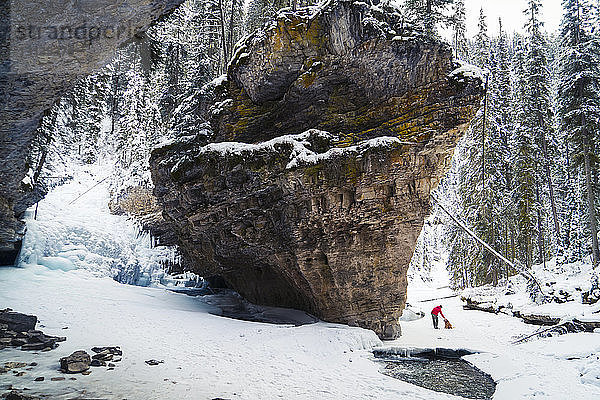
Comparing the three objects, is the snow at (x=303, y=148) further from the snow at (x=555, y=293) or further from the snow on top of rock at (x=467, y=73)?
the snow at (x=555, y=293)

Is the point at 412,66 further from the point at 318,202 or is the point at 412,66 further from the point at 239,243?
the point at 239,243

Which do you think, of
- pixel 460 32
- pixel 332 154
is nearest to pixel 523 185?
pixel 460 32

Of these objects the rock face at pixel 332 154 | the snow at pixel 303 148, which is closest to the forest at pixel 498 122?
the rock face at pixel 332 154

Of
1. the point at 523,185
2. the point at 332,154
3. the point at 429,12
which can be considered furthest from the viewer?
the point at 523,185

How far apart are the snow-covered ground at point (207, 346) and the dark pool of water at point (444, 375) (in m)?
0.43

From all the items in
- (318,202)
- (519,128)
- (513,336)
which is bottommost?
(513,336)

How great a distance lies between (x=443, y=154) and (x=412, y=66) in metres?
3.24

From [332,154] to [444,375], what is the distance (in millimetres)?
7447

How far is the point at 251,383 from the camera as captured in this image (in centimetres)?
868

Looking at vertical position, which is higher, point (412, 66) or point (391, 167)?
point (412, 66)

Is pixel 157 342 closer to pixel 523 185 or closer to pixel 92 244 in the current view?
pixel 92 244

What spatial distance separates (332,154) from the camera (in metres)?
13.7

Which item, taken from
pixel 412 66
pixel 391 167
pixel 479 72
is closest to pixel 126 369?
pixel 391 167

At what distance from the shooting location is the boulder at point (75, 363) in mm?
8000
